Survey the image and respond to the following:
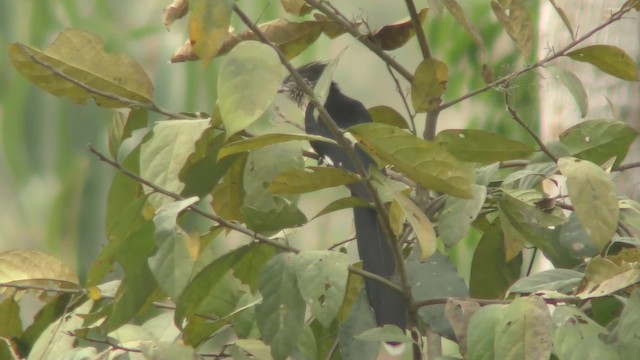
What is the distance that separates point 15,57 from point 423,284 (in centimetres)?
38

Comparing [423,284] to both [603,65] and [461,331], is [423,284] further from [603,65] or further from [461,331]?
[603,65]

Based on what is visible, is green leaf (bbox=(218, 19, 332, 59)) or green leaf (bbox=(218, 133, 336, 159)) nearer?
green leaf (bbox=(218, 133, 336, 159))

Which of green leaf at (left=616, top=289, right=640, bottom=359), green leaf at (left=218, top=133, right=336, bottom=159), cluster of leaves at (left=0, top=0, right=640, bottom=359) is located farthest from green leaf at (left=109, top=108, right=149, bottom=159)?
green leaf at (left=616, top=289, right=640, bottom=359)

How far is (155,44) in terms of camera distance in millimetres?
2203

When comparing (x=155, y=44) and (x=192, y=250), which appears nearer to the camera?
(x=192, y=250)

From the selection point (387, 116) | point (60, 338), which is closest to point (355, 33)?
point (387, 116)

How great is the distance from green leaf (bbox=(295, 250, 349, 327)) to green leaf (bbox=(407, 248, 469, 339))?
124 millimetres

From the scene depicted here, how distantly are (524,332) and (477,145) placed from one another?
0.21 metres

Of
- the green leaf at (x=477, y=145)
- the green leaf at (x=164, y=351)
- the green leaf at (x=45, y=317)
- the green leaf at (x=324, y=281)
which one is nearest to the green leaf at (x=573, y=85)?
the green leaf at (x=477, y=145)

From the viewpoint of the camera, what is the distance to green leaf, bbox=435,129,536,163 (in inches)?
30.4

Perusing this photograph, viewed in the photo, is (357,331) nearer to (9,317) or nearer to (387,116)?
(387,116)

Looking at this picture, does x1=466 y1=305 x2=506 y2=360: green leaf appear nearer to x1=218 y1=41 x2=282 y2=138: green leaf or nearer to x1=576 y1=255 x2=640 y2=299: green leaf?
x1=576 y1=255 x2=640 y2=299: green leaf

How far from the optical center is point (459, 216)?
A: 73 cm

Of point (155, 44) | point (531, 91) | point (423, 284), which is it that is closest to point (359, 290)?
point (423, 284)
